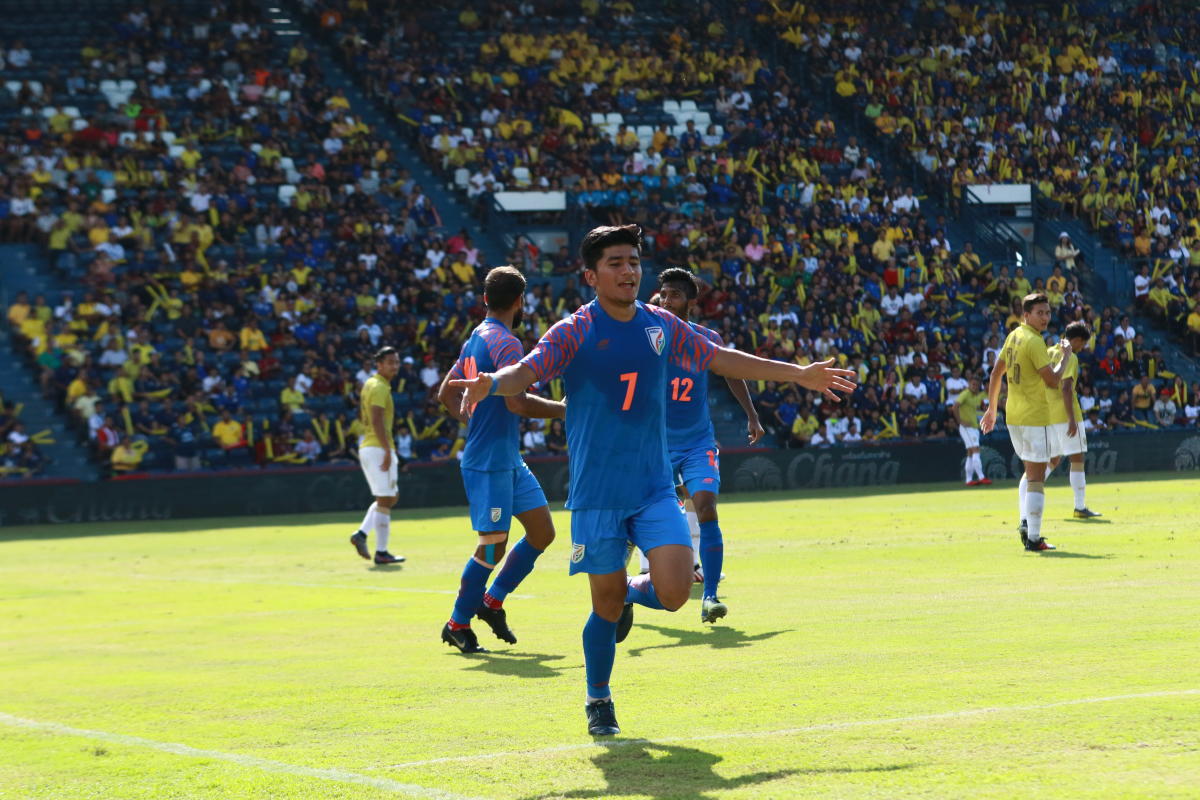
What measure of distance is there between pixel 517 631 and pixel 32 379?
22160mm

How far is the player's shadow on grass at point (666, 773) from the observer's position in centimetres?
636

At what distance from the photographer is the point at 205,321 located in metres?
32.5

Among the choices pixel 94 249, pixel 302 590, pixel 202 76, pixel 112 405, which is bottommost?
pixel 302 590

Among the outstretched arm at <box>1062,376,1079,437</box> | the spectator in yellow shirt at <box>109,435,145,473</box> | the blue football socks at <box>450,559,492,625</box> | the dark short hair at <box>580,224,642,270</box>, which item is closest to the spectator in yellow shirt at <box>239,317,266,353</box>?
the spectator in yellow shirt at <box>109,435,145,473</box>

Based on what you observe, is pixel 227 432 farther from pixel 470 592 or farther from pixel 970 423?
pixel 470 592

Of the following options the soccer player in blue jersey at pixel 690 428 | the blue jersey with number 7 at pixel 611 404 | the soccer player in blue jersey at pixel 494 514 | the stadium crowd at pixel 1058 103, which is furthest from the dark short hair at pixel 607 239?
the stadium crowd at pixel 1058 103

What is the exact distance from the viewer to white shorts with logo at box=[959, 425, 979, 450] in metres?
32.7

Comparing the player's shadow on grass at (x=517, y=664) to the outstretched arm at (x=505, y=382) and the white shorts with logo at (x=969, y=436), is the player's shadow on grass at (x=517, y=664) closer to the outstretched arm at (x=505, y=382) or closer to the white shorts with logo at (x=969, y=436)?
the outstretched arm at (x=505, y=382)

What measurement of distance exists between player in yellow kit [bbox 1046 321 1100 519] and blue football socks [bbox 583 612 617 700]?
10.7 m

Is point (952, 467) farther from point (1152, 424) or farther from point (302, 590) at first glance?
point (302, 590)

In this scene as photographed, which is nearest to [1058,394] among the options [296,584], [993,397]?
[993,397]

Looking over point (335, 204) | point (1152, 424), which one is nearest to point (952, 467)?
point (1152, 424)

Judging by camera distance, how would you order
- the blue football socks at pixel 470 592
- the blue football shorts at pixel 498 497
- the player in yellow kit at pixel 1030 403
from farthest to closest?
the player in yellow kit at pixel 1030 403 → the blue football shorts at pixel 498 497 → the blue football socks at pixel 470 592

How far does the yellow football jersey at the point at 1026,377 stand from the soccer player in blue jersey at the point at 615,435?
995 centimetres
